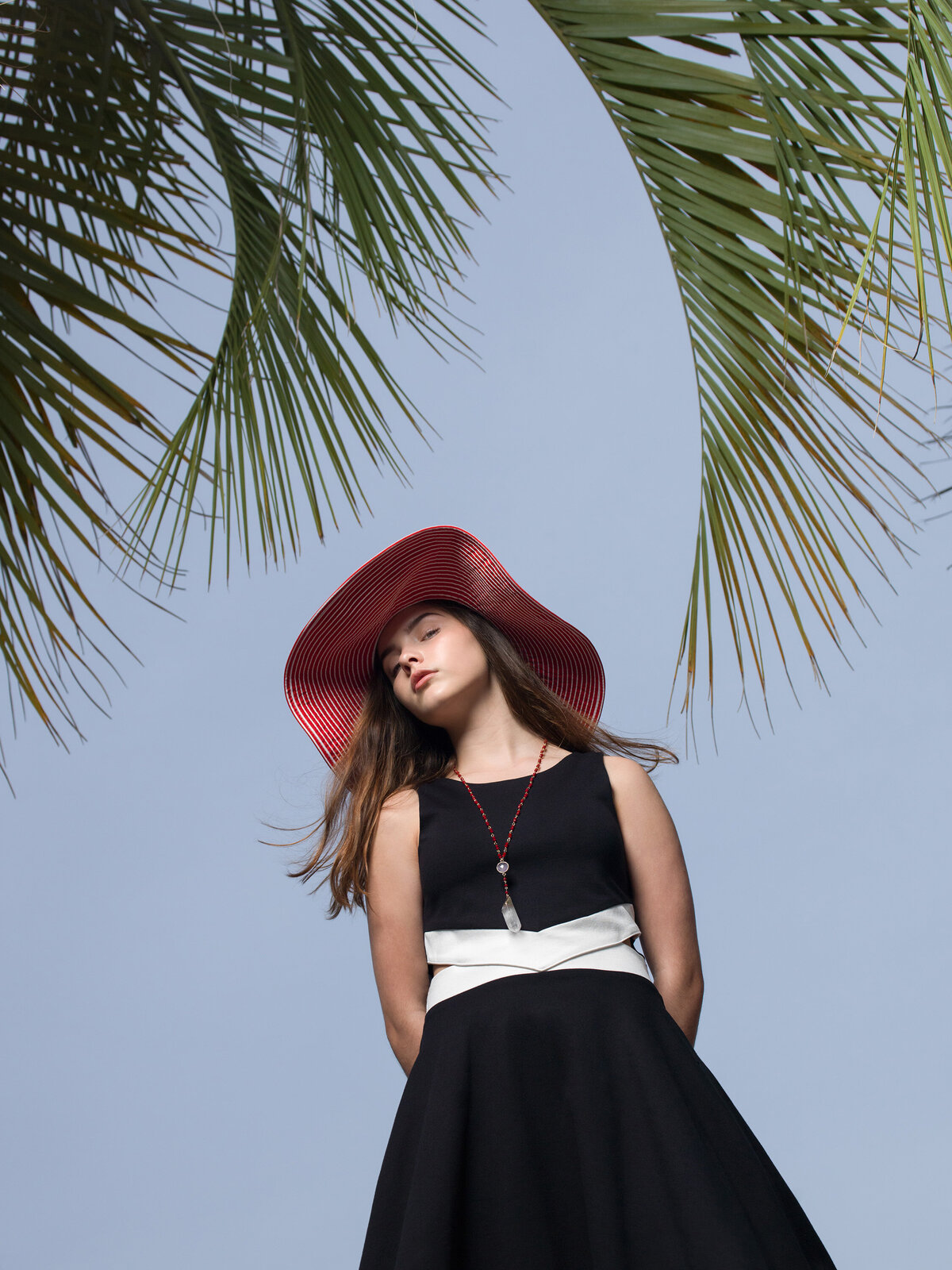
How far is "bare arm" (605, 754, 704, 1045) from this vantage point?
204cm

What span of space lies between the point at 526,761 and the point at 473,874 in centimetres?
25

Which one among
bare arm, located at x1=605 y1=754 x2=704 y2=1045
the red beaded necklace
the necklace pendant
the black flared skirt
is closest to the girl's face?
the red beaded necklace

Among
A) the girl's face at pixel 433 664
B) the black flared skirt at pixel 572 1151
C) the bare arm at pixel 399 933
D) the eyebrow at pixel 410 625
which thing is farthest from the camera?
the eyebrow at pixel 410 625

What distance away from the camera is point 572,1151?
1.79 metres

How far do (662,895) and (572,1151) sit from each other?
430mm

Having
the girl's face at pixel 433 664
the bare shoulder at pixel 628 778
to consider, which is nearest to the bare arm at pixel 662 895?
the bare shoulder at pixel 628 778

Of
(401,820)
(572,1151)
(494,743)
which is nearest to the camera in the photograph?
(572,1151)

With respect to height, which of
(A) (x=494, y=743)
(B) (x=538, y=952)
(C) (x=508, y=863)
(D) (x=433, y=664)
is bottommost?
(B) (x=538, y=952)

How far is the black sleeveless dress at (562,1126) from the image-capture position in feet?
5.55

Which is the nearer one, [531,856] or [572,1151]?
[572,1151]

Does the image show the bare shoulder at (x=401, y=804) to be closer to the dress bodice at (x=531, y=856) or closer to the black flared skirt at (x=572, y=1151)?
the dress bodice at (x=531, y=856)

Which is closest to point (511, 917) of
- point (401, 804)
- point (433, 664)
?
point (401, 804)

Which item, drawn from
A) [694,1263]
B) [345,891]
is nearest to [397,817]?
[345,891]

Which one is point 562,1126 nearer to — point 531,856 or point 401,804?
point 531,856
